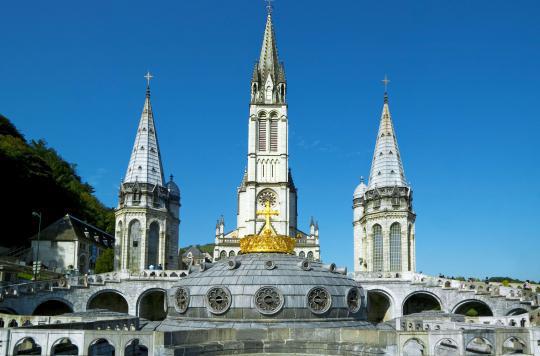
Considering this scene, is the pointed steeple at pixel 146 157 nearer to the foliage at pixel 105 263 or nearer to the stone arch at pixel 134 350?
the foliage at pixel 105 263

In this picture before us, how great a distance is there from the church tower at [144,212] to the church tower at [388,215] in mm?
22276

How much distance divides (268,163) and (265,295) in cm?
5634

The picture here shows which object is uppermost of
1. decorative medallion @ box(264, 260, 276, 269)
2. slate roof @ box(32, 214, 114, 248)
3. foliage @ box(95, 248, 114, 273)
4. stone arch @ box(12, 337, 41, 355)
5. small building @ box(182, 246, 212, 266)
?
slate roof @ box(32, 214, 114, 248)

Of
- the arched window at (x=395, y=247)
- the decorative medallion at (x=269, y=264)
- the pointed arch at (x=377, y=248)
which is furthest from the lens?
the pointed arch at (x=377, y=248)

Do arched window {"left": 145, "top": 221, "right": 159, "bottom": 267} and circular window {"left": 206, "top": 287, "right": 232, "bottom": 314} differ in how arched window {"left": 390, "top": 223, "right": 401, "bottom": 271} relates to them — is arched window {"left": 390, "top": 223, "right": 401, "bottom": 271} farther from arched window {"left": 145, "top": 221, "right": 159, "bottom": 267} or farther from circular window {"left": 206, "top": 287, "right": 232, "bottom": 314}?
circular window {"left": 206, "top": 287, "right": 232, "bottom": 314}

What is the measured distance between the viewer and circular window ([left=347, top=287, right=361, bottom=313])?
24.9 m

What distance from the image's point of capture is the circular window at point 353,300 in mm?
24875

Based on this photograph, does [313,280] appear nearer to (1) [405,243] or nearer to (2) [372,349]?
(2) [372,349]

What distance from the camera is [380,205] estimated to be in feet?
195

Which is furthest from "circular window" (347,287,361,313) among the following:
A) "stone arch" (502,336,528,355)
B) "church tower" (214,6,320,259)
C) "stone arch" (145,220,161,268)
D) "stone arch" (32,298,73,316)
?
"church tower" (214,6,320,259)

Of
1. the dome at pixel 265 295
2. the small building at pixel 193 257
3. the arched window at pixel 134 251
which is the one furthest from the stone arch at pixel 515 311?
the small building at pixel 193 257

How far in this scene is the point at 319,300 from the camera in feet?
77.4

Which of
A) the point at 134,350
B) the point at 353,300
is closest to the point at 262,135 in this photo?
the point at 353,300

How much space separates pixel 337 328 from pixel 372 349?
2.35 m
